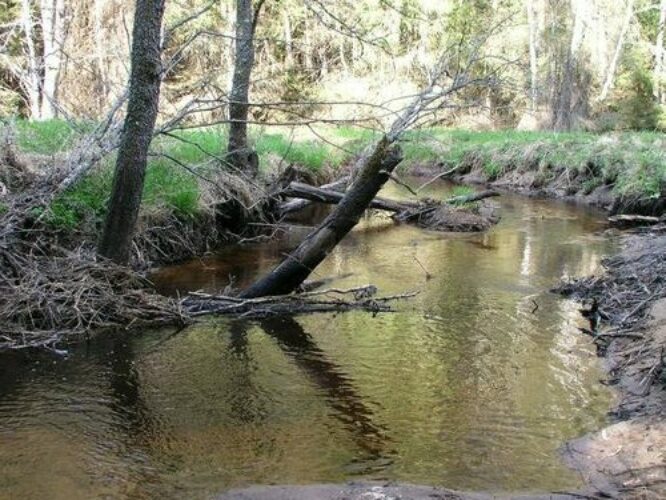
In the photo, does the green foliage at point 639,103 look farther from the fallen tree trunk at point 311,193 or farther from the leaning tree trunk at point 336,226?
the leaning tree trunk at point 336,226

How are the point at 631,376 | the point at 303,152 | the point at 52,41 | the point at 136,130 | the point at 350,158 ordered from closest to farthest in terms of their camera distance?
the point at 631,376 → the point at 136,130 → the point at 303,152 → the point at 350,158 → the point at 52,41

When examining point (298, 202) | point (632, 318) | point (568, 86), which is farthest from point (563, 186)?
point (632, 318)

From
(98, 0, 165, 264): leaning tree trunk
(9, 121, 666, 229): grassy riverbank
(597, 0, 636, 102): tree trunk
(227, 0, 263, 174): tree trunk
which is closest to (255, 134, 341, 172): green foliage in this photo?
(9, 121, 666, 229): grassy riverbank

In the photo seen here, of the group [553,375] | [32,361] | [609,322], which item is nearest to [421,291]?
[609,322]

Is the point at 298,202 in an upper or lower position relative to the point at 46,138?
lower

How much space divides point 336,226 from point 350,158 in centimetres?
1062

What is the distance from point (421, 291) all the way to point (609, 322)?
2.15 metres

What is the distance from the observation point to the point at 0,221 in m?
6.60

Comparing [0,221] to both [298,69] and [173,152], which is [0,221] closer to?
[173,152]

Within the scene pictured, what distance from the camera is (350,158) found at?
17.6 metres

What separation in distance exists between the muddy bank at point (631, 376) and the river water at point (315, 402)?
0.59 feet

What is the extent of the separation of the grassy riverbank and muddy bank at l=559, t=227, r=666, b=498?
2949 mm

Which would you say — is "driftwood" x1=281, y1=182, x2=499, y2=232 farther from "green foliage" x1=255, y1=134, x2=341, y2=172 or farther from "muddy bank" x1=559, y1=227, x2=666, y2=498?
"muddy bank" x1=559, y1=227, x2=666, y2=498

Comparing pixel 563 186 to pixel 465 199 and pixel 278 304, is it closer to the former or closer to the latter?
pixel 465 199
